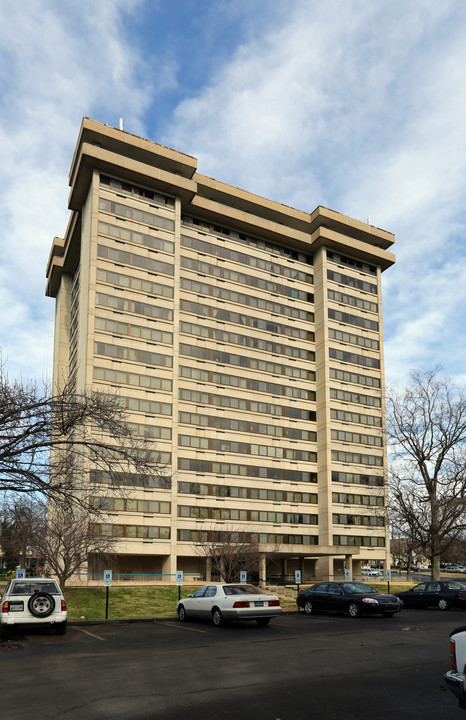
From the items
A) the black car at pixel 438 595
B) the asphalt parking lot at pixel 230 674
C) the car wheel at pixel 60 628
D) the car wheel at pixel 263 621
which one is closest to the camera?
the asphalt parking lot at pixel 230 674

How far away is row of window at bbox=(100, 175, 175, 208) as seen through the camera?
205ft

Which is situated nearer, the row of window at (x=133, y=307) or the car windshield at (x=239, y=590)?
the car windshield at (x=239, y=590)

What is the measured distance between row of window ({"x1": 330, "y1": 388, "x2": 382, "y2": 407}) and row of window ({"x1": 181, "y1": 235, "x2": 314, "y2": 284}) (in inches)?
550

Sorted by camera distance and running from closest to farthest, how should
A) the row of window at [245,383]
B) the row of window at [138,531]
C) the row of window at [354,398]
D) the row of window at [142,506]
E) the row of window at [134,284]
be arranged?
1. the row of window at [138,531]
2. the row of window at [142,506]
3. the row of window at [134,284]
4. the row of window at [245,383]
5. the row of window at [354,398]

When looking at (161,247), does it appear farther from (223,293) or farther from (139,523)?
(139,523)

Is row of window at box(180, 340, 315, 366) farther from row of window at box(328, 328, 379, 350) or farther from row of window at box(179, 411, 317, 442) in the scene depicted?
row of window at box(179, 411, 317, 442)

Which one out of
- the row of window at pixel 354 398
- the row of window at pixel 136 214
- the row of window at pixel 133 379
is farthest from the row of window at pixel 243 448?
the row of window at pixel 136 214

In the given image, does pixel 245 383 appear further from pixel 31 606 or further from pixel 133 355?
pixel 31 606

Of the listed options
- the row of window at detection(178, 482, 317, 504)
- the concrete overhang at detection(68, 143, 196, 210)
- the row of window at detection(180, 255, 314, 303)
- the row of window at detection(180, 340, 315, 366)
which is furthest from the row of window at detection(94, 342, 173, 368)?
the concrete overhang at detection(68, 143, 196, 210)

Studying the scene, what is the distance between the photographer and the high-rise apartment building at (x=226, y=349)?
5953 centimetres

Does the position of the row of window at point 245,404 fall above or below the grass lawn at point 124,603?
above

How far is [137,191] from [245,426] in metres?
26.2

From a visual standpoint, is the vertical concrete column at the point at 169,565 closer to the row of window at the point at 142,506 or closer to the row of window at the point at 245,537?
the row of window at the point at 245,537

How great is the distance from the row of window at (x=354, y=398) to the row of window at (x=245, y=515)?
44.9ft
